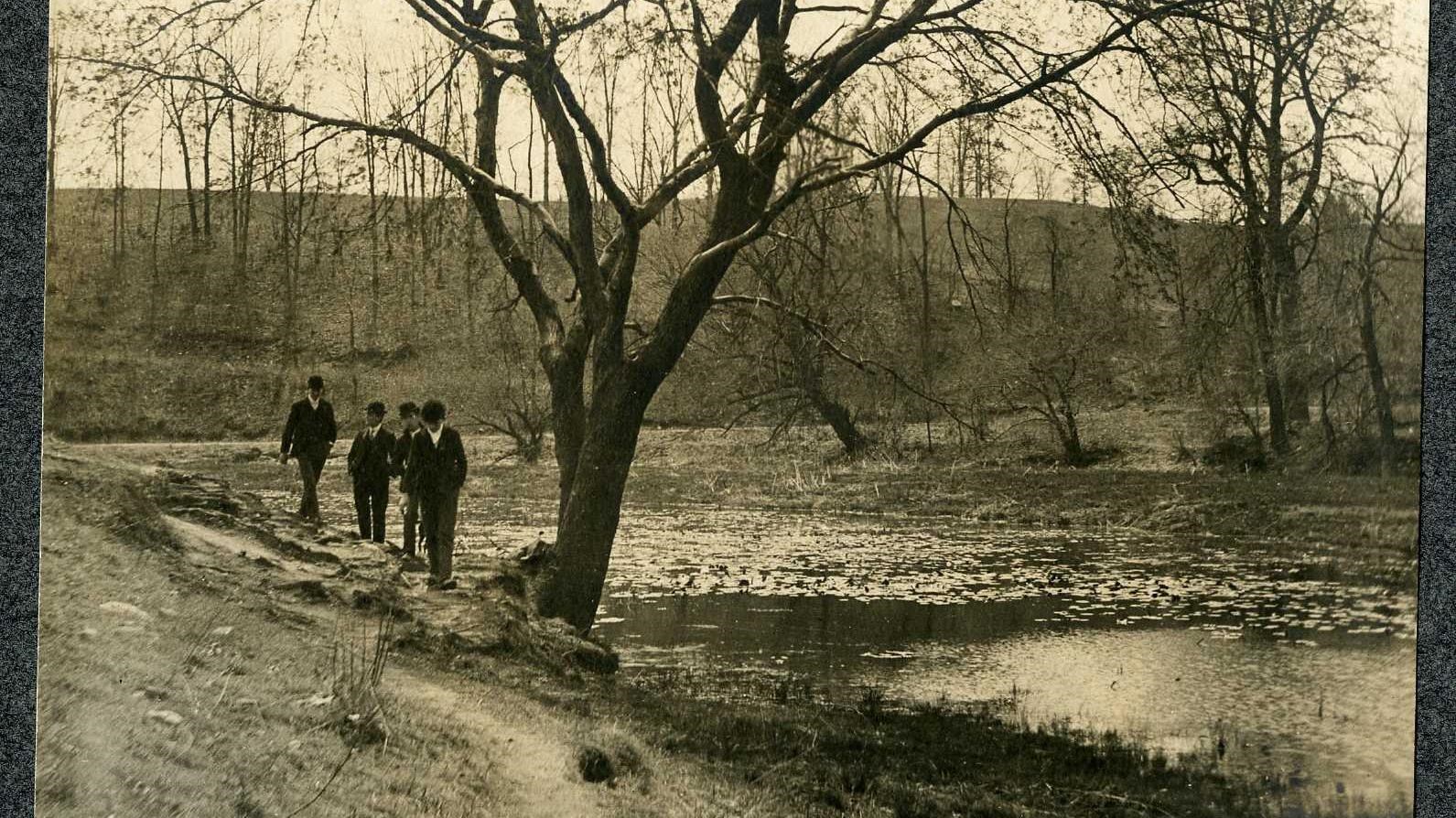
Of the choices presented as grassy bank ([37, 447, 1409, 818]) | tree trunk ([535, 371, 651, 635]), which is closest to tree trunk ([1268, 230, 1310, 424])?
grassy bank ([37, 447, 1409, 818])

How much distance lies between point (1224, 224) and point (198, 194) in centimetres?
383

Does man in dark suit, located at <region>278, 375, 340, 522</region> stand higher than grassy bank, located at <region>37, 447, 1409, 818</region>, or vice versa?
man in dark suit, located at <region>278, 375, 340, 522</region>

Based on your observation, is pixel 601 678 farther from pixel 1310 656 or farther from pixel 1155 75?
pixel 1155 75

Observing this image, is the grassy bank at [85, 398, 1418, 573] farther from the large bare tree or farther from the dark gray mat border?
the dark gray mat border

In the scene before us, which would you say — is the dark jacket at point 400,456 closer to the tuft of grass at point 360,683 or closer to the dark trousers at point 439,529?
the dark trousers at point 439,529

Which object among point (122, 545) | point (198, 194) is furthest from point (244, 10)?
point (122, 545)

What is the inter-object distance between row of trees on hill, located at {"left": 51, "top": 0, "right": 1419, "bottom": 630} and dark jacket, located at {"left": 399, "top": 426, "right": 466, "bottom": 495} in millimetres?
343

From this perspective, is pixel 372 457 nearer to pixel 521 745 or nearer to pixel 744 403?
pixel 521 745

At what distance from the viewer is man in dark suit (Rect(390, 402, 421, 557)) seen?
385 cm

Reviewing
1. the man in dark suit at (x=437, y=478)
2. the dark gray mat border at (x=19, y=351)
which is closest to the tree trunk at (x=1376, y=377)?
the man in dark suit at (x=437, y=478)

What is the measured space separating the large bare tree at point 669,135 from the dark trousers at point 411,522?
0.54 meters

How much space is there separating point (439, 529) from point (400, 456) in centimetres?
30

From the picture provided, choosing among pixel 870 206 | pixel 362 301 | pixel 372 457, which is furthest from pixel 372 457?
pixel 870 206

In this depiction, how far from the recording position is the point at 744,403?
4.44 meters
